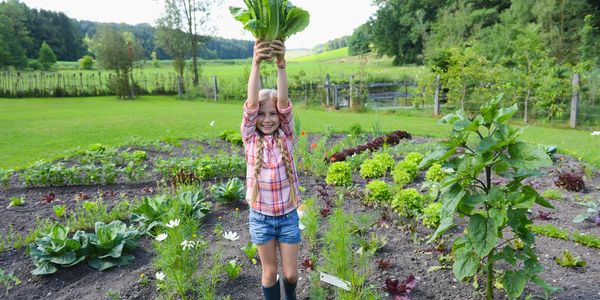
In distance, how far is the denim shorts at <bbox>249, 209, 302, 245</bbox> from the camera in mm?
2869

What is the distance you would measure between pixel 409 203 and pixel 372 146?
3498 millimetres

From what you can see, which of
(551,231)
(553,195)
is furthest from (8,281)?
(553,195)

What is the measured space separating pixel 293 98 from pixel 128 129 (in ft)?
39.3

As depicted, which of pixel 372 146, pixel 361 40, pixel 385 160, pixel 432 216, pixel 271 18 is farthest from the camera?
pixel 361 40

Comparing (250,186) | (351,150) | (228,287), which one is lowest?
(228,287)

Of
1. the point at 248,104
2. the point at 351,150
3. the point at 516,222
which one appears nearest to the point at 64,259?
the point at 248,104

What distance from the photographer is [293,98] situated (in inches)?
957

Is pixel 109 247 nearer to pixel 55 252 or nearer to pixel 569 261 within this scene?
pixel 55 252

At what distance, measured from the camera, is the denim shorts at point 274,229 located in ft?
9.41

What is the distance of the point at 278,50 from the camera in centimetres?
268

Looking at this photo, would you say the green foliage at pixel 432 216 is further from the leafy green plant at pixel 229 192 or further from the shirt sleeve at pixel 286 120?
the leafy green plant at pixel 229 192

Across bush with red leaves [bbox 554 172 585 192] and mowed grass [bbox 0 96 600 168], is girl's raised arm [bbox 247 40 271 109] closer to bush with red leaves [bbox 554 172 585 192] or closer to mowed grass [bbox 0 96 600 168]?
bush with red leaves [bbox 554 172 585 192]

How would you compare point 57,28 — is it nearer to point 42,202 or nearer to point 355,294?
point 42,202

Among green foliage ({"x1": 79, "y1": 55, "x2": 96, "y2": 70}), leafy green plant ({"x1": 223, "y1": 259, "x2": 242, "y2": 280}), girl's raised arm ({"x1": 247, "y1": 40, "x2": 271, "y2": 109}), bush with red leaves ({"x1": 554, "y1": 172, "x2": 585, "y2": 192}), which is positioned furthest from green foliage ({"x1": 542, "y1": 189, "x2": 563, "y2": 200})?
green foliage ({"x1": 79, "y1": 55, "x2": 96, "y2": 70})
